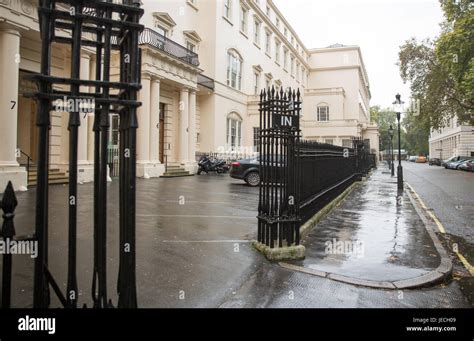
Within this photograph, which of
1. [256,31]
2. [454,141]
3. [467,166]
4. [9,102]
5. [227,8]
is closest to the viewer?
[9,102]

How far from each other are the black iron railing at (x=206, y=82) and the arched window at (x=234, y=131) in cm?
397

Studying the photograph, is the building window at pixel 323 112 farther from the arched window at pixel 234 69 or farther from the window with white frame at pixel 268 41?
the arched window at pixel 234 69

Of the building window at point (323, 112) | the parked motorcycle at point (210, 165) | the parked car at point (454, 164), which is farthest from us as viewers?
the building window at point (323, 112)

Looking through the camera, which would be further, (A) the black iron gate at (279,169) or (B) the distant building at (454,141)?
(B) the distant building at (454,141)

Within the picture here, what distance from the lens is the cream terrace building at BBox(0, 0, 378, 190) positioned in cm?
1286

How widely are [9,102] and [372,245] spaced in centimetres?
1180

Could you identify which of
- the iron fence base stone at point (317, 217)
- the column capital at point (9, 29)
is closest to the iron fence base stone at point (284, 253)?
the iron fence base stone at point (317, 217)

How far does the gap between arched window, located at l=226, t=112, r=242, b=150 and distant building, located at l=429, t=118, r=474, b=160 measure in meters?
26.4

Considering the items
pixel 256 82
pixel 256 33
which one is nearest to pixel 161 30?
pixel 256 82

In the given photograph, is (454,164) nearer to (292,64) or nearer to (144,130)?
(292,64)

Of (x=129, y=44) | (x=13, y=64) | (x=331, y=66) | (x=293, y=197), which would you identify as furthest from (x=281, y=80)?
(x=129, y=44)

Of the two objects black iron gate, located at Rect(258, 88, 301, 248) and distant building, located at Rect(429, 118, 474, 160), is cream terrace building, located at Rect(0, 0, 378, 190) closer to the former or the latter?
black iron gate, located at Rect(258, 88, 301, 248)

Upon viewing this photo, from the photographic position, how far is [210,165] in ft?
82.6

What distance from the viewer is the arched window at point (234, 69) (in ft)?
105
